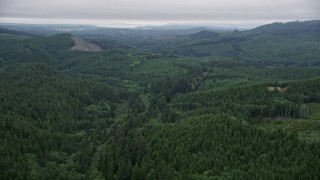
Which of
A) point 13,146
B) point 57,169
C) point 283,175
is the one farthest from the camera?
point 13,146

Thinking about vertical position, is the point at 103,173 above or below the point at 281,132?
below

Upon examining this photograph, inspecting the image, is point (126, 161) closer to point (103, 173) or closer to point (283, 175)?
point (103, 173)

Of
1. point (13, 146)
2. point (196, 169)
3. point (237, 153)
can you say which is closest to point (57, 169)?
point (13, 146)

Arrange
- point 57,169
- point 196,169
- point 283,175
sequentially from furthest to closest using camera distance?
point 57,169 < point 196,169 < point 283,175

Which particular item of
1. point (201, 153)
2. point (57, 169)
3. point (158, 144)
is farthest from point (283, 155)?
point (57, 169)

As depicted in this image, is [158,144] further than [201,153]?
Yes

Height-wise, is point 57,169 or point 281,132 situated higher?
point 281,132

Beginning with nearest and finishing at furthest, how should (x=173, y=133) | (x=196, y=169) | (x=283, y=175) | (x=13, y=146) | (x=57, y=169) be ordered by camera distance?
1. (x=283, y=175)
2. (x=196, y=169)
3. (x=57, y=169)
4. (x=13, y=146)
5. (x=173, y=133)

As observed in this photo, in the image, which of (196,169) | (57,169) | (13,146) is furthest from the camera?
(13,146)

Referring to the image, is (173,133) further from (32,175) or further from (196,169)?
(32,175)
